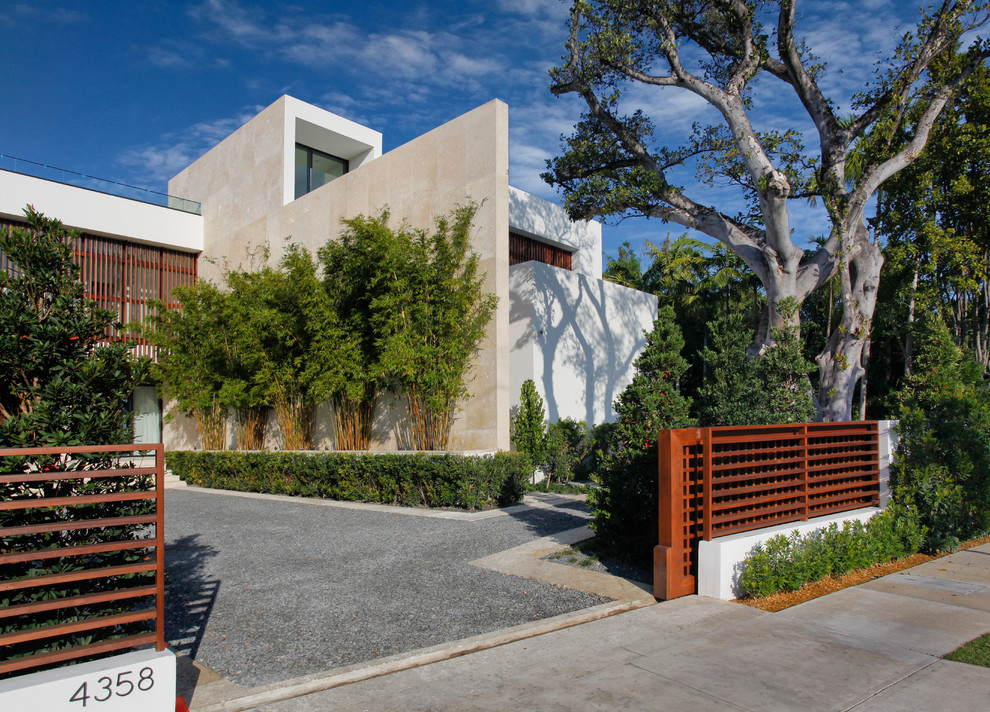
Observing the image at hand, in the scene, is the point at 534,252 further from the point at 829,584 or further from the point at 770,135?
the point at 829,584

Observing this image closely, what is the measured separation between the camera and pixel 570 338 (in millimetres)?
14555

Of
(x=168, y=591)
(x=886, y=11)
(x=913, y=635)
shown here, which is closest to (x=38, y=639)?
(x=168, y=591)

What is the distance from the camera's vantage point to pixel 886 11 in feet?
33.9

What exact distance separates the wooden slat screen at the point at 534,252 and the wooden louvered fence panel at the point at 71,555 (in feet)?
42.5

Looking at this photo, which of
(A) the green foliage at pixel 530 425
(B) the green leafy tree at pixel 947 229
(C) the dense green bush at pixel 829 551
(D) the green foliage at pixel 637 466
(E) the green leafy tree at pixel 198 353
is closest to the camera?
(C) the dense green bush at pixel 829 551

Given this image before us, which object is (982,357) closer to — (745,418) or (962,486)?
(962,486)

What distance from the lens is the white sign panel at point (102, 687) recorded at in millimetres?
2516

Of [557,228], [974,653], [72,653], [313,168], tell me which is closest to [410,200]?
[557,228]

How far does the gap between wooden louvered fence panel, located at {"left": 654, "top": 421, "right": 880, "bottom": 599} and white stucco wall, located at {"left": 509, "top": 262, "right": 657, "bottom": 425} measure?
7.34m

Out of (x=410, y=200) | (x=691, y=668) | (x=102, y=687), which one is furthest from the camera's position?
(x=410, y=200)

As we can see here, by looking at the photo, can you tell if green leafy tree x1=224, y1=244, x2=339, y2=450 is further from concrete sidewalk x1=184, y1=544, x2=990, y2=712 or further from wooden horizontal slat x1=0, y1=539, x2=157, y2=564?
wooden horizontal slat x1=0, y1=539, x2=157, y2=564

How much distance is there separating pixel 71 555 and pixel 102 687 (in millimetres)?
577

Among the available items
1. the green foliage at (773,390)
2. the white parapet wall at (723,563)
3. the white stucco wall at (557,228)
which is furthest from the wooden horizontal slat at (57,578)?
the white stucco wall at (557,228)

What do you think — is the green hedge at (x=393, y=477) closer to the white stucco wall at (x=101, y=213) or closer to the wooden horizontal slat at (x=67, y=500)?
the wooden horizontal slat at (x=67, y=500)
